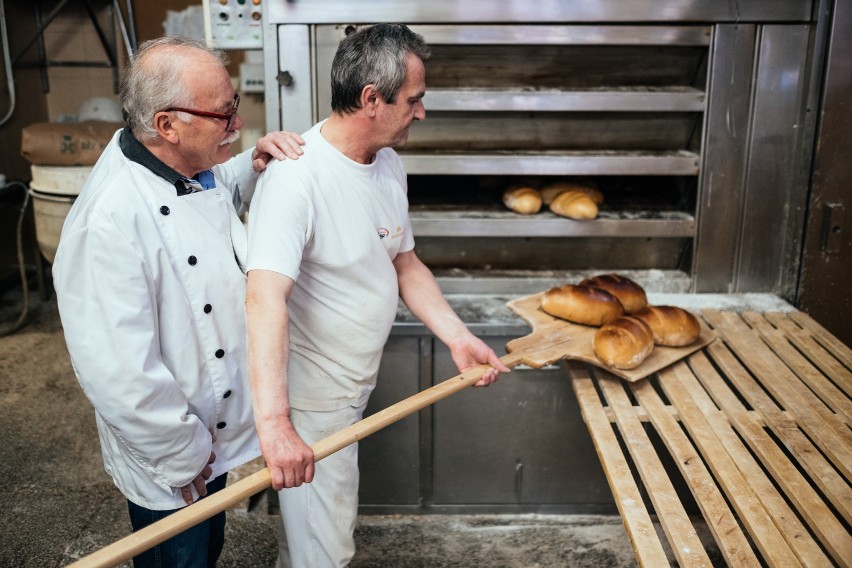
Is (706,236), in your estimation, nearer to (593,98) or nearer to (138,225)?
(593,98)

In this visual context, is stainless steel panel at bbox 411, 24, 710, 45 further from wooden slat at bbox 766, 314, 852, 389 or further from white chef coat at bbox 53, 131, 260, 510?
white chef coat at bbox 53, 131, 260, 510

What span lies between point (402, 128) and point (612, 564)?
5.50 feet

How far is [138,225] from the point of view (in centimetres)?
151

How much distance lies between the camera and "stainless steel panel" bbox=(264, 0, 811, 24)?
2.53m

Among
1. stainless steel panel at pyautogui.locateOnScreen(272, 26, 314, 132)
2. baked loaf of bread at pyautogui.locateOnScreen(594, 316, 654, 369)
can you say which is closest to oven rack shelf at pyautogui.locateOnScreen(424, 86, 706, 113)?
stainless steel panel at pyautogui.locateOnScreen(272, 26, 314, 132)

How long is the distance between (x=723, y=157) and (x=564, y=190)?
0.57m

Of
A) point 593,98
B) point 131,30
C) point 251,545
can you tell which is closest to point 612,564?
point 251,545

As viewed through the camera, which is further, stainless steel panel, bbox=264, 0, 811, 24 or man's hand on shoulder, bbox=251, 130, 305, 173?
stainless steel panel, bbox=264, 0, 811, 24

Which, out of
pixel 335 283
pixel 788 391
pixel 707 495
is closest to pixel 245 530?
pixel 335 283

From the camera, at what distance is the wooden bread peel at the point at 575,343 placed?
2.05 m

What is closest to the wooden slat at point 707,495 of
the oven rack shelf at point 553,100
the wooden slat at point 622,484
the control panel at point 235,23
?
the wooden slat at point 622,484

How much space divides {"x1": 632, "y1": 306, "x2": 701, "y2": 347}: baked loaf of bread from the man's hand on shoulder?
1.09 m

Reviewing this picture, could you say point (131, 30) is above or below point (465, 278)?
above

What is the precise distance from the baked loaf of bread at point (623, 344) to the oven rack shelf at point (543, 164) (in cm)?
73
